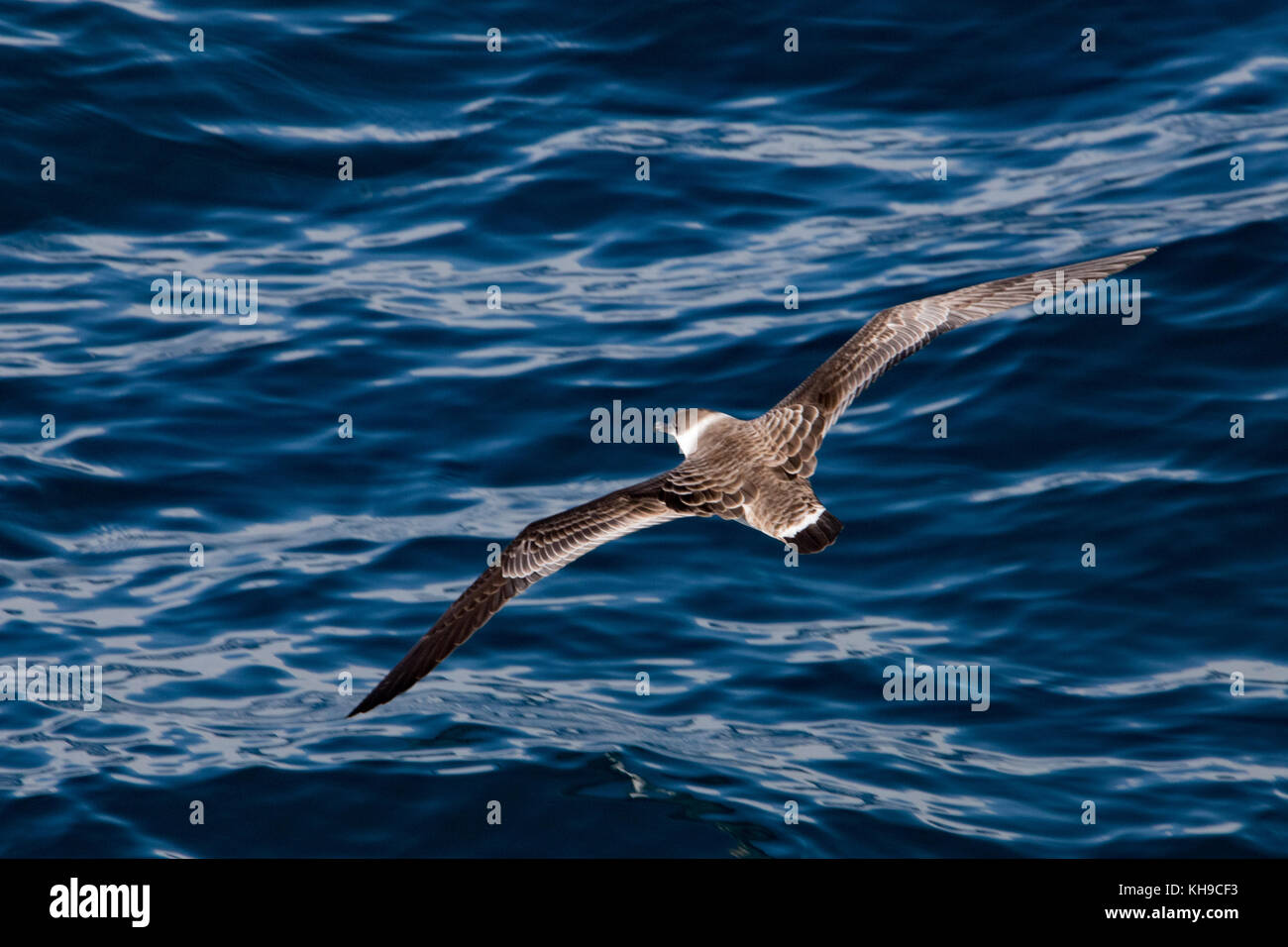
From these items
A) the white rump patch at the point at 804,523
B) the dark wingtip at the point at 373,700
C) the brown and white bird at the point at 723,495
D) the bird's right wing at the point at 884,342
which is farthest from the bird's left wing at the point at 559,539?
the bird's right wing at the point at 884,342

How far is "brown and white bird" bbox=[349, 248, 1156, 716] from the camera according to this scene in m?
7.64

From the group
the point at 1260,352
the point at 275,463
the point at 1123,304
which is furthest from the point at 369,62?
the point at 1260,352

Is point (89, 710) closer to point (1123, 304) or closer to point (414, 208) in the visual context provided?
point (414, 208)

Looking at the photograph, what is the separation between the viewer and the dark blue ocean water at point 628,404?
8219mm

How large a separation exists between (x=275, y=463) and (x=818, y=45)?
6978 mm

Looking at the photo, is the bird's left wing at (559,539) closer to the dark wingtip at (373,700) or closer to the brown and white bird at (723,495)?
the brown and white bird at (723,495)

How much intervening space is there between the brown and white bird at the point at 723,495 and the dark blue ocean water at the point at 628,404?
3.21 feet

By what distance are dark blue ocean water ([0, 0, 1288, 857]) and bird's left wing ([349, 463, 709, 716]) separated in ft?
3.21

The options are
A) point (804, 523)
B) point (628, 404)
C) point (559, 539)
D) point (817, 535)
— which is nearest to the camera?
point (817, 535)

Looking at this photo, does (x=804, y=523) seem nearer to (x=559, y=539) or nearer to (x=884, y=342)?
(x=559, y=539)

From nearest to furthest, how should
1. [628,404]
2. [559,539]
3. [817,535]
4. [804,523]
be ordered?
[817,535], [804,523], [559,539], [628,404]

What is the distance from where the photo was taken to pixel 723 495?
26.1 feet

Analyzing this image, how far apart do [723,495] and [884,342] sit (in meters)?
1.75

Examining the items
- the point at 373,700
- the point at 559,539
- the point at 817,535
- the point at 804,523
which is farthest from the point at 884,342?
the point at 373,700
